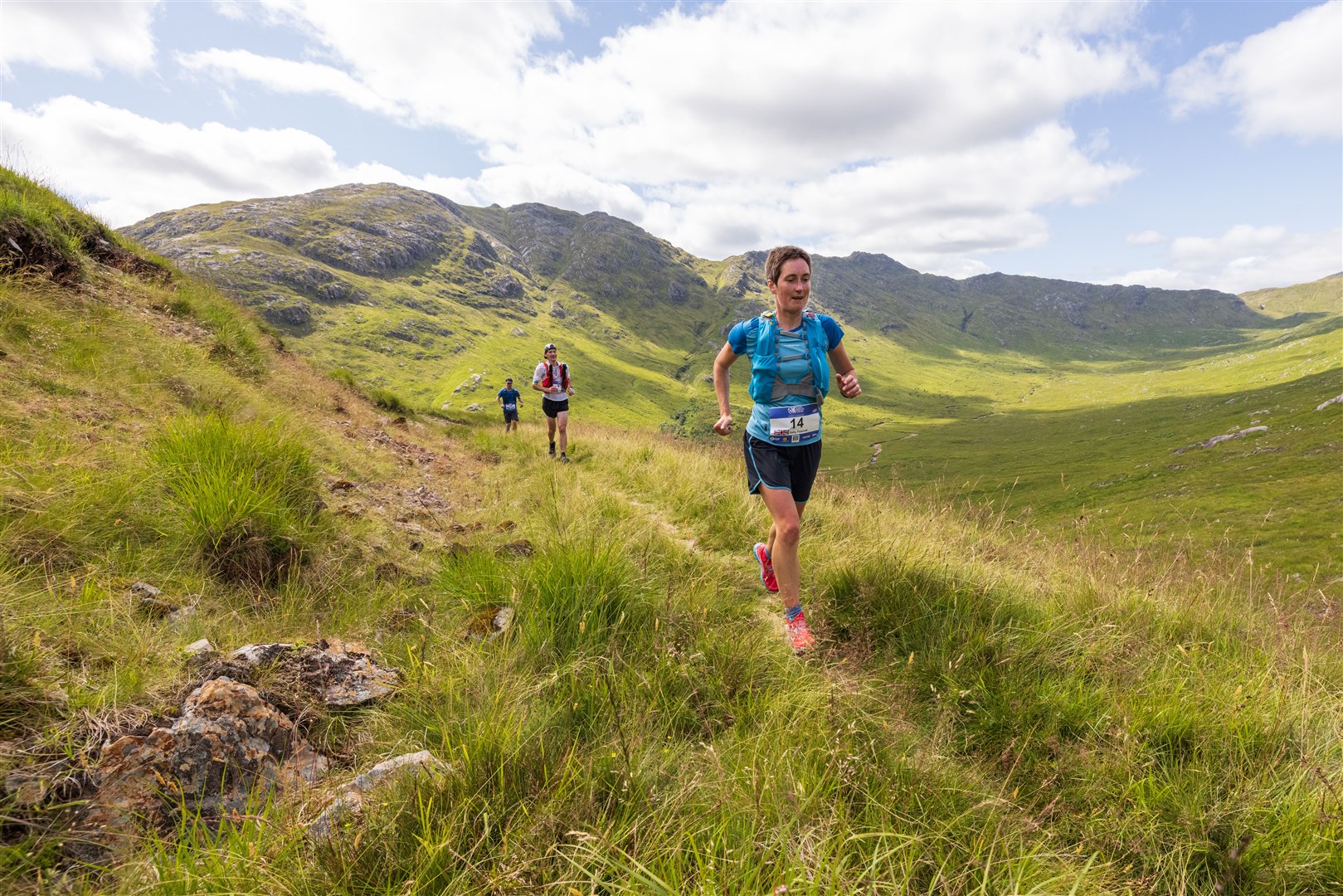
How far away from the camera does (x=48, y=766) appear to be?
6.07 feet

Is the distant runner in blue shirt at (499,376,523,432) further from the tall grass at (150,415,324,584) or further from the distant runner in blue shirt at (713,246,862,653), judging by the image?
the distant runner in blue shirt at (713,246,862,653)

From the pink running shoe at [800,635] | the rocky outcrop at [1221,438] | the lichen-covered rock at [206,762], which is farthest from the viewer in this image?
the rocky outcrop at [1221,438]

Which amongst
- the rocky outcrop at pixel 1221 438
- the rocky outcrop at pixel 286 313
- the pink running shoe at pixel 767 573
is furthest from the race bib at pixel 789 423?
the rocky outcrop at pixel 286 313

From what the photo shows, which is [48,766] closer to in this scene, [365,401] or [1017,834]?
[1017,834]

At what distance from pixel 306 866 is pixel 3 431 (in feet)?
16.2

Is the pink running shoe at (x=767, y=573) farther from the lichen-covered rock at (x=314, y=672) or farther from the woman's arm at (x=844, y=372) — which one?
the lichen-covered rock at (x=314, y=672)

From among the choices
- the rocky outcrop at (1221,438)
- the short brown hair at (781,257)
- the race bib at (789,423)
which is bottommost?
the rocky outcrop at (1221,438)

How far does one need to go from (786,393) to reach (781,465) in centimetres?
63

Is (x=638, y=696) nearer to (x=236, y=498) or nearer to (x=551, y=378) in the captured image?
(x=236, y=498)

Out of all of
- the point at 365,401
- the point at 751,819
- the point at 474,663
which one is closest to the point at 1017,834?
the point at 751,819

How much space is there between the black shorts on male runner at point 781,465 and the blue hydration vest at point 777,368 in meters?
0.42

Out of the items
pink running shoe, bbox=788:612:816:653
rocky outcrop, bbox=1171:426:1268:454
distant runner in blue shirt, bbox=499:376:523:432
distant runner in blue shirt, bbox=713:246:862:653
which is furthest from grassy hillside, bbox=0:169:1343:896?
rocky outcrop, bbox=1171:426:1268:454

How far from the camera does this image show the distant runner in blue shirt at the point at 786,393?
14.6ft

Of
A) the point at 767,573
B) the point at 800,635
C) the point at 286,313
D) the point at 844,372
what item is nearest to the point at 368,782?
the point at 800,635
